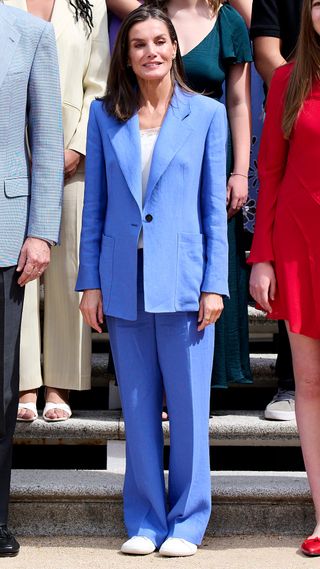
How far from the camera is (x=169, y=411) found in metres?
4.23

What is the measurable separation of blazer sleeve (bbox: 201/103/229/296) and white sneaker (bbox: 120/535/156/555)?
0.87 metres

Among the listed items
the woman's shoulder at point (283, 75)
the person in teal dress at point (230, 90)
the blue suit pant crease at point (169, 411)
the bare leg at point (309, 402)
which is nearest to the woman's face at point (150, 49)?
the woman's shoulder at point (283, 75)

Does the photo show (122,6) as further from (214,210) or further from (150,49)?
(214,210)

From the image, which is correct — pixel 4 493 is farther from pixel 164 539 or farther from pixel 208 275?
pixel 208 275

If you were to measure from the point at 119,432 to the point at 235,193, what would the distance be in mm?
1038

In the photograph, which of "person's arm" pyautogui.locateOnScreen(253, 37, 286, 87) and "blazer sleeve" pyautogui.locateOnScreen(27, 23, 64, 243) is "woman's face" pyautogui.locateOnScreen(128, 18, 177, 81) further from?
"person's arm" pyautogui.locateOnScreen(253, 37, 286, 87)

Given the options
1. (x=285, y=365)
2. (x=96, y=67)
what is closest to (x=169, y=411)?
(x=285, y=365)

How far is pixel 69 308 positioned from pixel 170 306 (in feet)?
2.84

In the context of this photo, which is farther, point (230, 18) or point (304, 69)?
point (230, 18)

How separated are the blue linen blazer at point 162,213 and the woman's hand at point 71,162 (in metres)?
0.52

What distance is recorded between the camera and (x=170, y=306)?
4113 millimetres

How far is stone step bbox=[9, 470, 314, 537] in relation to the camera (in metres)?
4.43

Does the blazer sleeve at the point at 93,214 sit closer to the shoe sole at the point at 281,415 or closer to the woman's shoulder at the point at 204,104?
the woman's shoulder at the point at 204,104

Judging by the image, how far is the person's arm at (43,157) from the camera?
13.4ft
